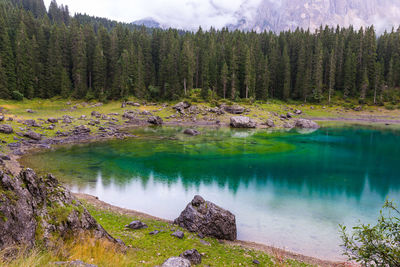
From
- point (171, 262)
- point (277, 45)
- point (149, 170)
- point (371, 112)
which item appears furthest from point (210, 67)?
point (171, 262)

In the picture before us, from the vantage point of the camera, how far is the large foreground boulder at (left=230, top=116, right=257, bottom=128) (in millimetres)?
72188

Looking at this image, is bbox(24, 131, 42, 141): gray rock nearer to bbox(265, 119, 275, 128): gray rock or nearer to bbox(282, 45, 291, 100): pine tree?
bbox(265, 119, 275, 128): gray rock

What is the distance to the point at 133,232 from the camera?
1504cm

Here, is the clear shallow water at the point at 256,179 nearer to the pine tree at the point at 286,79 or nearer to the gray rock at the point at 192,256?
the gray rock at the point at 192,256

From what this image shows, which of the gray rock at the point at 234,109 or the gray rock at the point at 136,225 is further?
the gray rock at the point at 234,109

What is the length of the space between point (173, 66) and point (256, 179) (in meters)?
72.1

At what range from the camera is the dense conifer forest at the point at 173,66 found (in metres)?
85.4

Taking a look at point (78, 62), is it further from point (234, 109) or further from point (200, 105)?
point (234, 109)

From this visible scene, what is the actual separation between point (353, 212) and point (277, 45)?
10808cm

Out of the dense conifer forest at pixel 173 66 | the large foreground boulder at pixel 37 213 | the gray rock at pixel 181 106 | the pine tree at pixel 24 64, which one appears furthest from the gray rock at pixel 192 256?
the pine tree at pixel 24 64

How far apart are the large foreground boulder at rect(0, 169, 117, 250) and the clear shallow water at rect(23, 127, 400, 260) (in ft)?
34.4

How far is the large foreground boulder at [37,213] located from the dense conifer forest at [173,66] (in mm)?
79994

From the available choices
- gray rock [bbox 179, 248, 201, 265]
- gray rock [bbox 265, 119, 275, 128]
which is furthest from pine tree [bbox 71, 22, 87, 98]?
gray rock [bbox 179, 248, 201, 265]

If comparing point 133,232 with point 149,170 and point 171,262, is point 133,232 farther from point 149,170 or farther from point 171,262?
point 149,170
